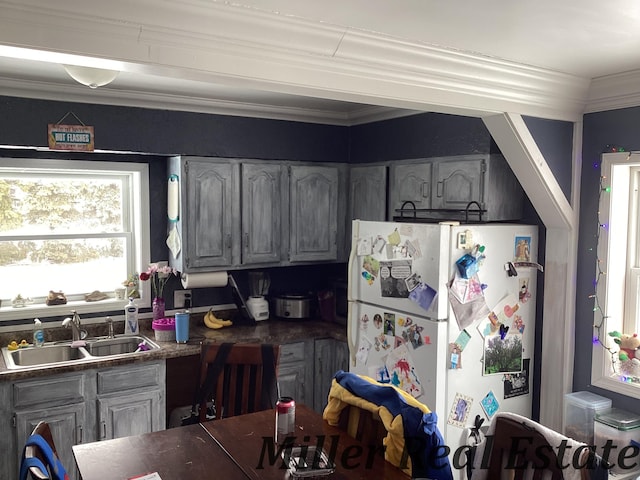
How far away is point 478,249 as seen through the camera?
301 cm

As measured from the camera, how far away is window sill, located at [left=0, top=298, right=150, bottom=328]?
360cm

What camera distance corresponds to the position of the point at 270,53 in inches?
84.0

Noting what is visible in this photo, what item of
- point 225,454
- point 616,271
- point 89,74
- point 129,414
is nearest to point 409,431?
point 225,454

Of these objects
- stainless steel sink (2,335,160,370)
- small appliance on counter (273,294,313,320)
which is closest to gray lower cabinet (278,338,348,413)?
small appliance on counter (273,294,313,320)

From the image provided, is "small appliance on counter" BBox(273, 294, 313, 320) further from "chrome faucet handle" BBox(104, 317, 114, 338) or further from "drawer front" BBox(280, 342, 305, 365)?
"chrome faucet handle" BBox(104, 317, 114, 338)

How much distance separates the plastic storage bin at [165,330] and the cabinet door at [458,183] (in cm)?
185

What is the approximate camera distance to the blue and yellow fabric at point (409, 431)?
6.35 ft

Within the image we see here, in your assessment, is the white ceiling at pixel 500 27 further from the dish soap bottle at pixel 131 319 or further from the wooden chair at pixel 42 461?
the dish soap bottle at pixel 131 319

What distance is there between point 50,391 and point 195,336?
3.15 feet

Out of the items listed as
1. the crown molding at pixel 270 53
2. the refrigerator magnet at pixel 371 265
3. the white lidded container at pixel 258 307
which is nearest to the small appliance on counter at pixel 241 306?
the white lidded container at pixel 258 307

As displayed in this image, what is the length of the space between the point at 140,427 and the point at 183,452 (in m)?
1.38

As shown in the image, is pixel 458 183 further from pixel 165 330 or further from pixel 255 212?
pixel 165 330

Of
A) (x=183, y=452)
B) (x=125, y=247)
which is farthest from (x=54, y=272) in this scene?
(x=183, y=452)

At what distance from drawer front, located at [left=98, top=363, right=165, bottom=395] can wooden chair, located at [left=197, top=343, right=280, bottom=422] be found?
0.63 m
